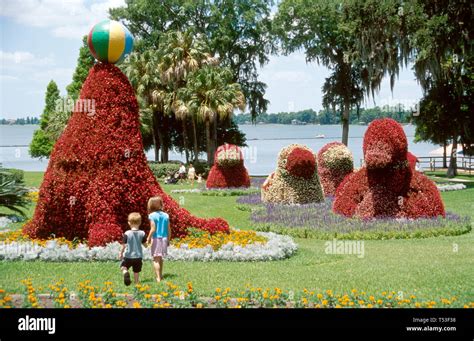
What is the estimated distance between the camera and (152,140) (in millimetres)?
46438

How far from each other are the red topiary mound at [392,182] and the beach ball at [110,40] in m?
7.25

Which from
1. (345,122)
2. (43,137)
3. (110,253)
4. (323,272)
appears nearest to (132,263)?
(110,253)

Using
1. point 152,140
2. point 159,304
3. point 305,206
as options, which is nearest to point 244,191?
point 305,206

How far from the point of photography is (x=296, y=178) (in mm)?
19766

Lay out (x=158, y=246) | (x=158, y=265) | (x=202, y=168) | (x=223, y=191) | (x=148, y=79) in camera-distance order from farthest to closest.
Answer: (x=148, y=79) → (x=202, y=168) → (x=223, y=191) → (x=158, y=265) → (x=158, y=246)

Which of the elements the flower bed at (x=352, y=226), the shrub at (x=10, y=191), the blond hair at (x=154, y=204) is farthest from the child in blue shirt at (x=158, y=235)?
the shrub at (x=10, y=191)

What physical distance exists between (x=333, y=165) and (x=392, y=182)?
751 cm

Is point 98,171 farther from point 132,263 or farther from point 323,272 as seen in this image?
point 323,272

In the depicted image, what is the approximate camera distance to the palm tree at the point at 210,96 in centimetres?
3466

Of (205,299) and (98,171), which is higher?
(98,171)

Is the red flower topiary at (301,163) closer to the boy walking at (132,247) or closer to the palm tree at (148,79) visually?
the boy walking at (132,247)

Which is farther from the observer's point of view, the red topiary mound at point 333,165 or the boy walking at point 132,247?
the red topiary mound at point 333,165

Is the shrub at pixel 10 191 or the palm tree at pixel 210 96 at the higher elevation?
the palm tree at pixel 210 96

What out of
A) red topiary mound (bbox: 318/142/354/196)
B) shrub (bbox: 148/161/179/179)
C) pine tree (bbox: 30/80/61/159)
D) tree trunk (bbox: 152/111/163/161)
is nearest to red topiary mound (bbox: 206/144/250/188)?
red topiary mound (bbox: 318/142/354/196)
